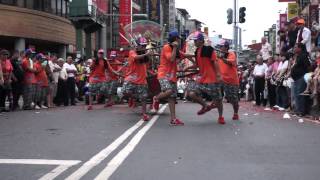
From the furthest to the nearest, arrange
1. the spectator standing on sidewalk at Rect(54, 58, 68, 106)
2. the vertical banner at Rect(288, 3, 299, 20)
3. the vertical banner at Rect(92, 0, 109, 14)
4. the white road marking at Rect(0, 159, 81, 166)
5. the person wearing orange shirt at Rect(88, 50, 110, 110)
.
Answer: the vertical banner at Rect(92, 0, 109, 14) → the vertical banner at Rect(288, 3, 299, 20) → the spectator standing on sidewalk at Rect(54, 58, 68, 106) → the person wearing orange shirt at Rect(88, 50, 110, 110) → the white road marking at Rect(0, 159, 81, 166)

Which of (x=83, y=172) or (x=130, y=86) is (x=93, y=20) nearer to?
(x=130, y=86)

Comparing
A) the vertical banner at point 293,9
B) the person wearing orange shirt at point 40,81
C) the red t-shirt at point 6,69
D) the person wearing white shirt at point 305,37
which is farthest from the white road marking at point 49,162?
the vertical banner at point 293,9

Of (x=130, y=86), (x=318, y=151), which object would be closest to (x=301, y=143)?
(x=318, y=151)

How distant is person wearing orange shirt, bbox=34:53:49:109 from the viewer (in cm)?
1891

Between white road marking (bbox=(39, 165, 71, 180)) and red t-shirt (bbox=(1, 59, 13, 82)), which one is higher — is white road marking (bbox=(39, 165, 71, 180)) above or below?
below

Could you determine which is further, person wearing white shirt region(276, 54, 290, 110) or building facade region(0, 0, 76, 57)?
building facade region(0, 0, 76, 57)

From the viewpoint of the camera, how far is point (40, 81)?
19.1 metres

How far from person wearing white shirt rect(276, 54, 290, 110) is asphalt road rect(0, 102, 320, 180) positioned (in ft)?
16.7

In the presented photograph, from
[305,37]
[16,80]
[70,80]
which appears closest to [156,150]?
[305,37]

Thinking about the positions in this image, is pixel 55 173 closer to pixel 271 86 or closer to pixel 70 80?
pixel 271 86

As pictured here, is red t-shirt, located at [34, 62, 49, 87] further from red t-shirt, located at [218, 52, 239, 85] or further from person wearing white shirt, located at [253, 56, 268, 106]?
person wearing white shirt, located at [253, 56, 268, 106]

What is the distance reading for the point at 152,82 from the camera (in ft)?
54.4

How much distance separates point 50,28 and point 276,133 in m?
38.4

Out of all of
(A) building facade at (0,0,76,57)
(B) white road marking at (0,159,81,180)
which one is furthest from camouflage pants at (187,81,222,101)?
(A) building facade at (0,0,76,57)
